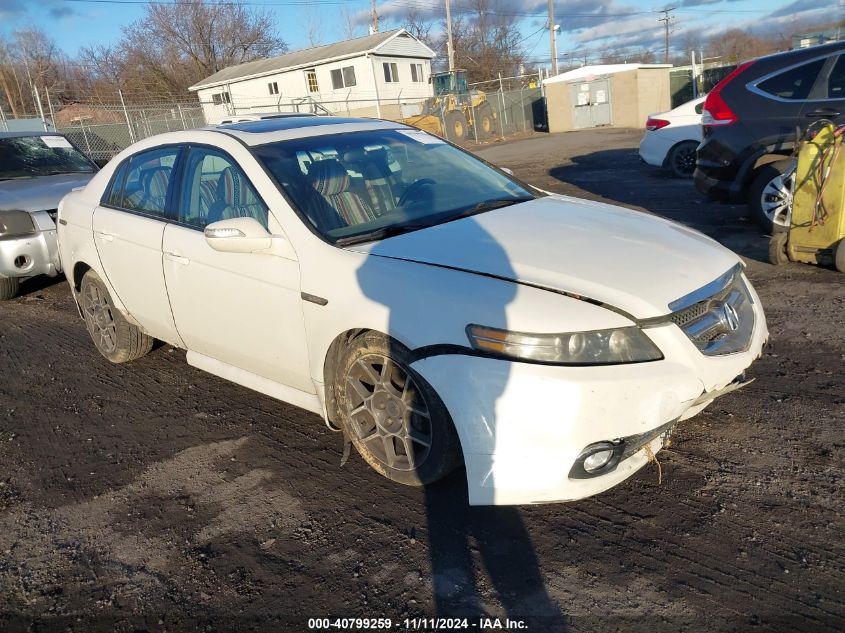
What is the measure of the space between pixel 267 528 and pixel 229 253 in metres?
1.47

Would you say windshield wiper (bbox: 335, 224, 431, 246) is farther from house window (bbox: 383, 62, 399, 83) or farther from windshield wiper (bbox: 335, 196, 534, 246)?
house window (bbox: 383, 62, 399, 83)

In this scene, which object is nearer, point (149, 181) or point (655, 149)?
point (149, 181)

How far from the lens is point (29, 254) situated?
7336 mm

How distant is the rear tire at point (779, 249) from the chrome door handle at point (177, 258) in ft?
16.8

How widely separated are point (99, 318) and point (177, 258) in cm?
165

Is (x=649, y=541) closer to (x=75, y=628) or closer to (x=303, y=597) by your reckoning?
(x=303, y=597)

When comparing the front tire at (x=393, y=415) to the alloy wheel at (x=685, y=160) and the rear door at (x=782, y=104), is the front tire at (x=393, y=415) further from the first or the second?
the alloy wheel at (x=685, y=160)

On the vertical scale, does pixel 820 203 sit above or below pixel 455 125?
below

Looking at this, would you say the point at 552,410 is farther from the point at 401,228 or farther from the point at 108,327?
the point at 108,327

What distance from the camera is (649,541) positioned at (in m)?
2.81

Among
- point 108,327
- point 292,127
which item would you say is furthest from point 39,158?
point 292,127

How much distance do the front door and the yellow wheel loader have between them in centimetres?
2262

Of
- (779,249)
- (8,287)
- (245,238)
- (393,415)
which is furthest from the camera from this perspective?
(8,287)

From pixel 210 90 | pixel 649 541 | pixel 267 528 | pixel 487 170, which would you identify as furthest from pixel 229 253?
pixel 210 90
